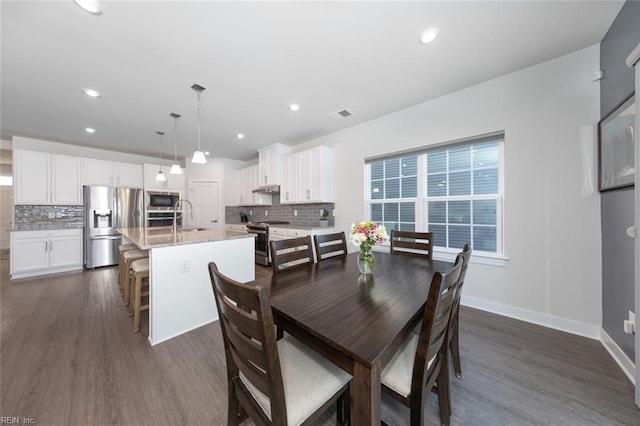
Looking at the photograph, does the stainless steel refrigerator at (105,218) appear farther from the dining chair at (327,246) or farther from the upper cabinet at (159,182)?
the dining chair at (327,246)

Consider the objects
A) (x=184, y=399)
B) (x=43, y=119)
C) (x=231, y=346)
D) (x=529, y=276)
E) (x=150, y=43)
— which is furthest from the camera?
(x=43, y=119)

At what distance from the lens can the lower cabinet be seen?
3.68 metres

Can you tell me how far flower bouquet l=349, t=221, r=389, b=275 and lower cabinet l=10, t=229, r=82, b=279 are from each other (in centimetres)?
565

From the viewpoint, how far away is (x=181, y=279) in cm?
211

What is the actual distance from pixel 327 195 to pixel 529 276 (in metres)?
2.80

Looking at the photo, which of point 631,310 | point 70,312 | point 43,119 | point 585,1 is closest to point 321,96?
point 585,1

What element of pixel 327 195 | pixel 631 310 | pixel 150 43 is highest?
pixel 150 43

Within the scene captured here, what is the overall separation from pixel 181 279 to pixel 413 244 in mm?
2289

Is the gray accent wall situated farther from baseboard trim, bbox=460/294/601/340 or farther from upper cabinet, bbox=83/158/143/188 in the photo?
upper cabinet, bbox=83/158/143/188

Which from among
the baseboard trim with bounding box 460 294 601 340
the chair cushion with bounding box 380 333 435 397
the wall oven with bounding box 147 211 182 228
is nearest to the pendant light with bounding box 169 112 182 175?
the wall oven with bounding box 147 211 182 228

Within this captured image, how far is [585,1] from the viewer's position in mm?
1496

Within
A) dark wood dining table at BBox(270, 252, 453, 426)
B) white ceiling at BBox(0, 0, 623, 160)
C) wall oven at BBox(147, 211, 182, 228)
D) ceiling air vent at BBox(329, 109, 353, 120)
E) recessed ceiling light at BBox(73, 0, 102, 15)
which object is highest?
ceiling air vent at BBox(329, 109, 353, 120)

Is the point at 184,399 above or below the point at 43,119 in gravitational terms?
below

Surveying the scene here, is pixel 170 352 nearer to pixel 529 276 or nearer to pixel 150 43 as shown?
pixel 150 43
